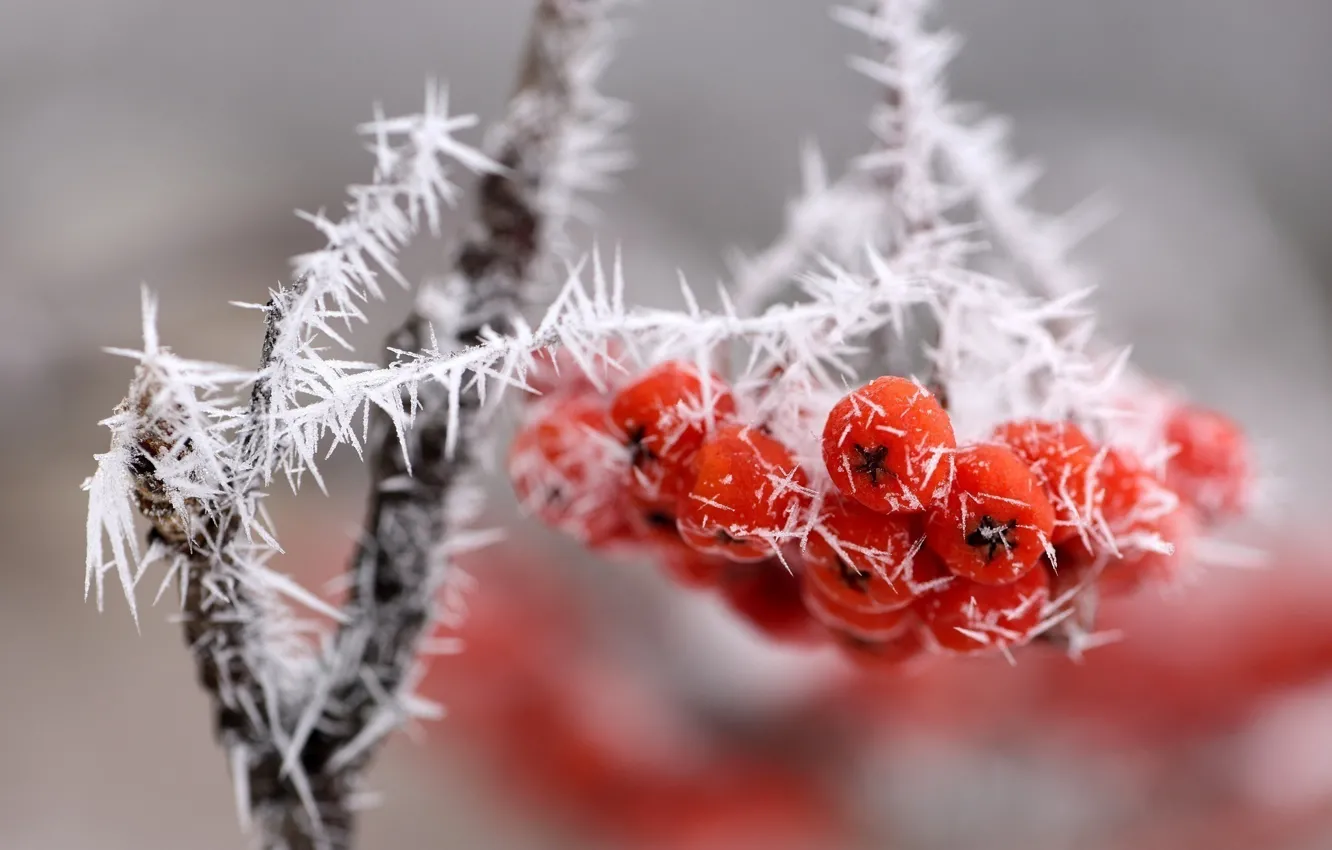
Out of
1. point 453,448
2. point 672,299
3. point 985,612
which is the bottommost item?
point 985,612

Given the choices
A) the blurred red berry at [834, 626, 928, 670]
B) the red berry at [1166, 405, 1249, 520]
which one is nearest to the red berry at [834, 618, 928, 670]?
the blurred red berry at [834, 626, 928, 670]

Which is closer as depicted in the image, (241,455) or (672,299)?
(241,455)

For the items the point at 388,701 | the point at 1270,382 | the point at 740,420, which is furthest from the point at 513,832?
the point at 1270,382

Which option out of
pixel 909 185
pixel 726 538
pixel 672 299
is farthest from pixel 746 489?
pixel 672 299

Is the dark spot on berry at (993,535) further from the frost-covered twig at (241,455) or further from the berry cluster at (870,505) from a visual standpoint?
the frost-covered twig at (241,455)

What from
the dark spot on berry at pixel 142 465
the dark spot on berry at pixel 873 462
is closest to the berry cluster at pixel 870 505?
the dark spot on berry at pixel 873 462

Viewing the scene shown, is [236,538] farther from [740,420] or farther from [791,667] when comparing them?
[791,667]

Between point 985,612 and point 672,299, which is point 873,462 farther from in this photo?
point 672,299
